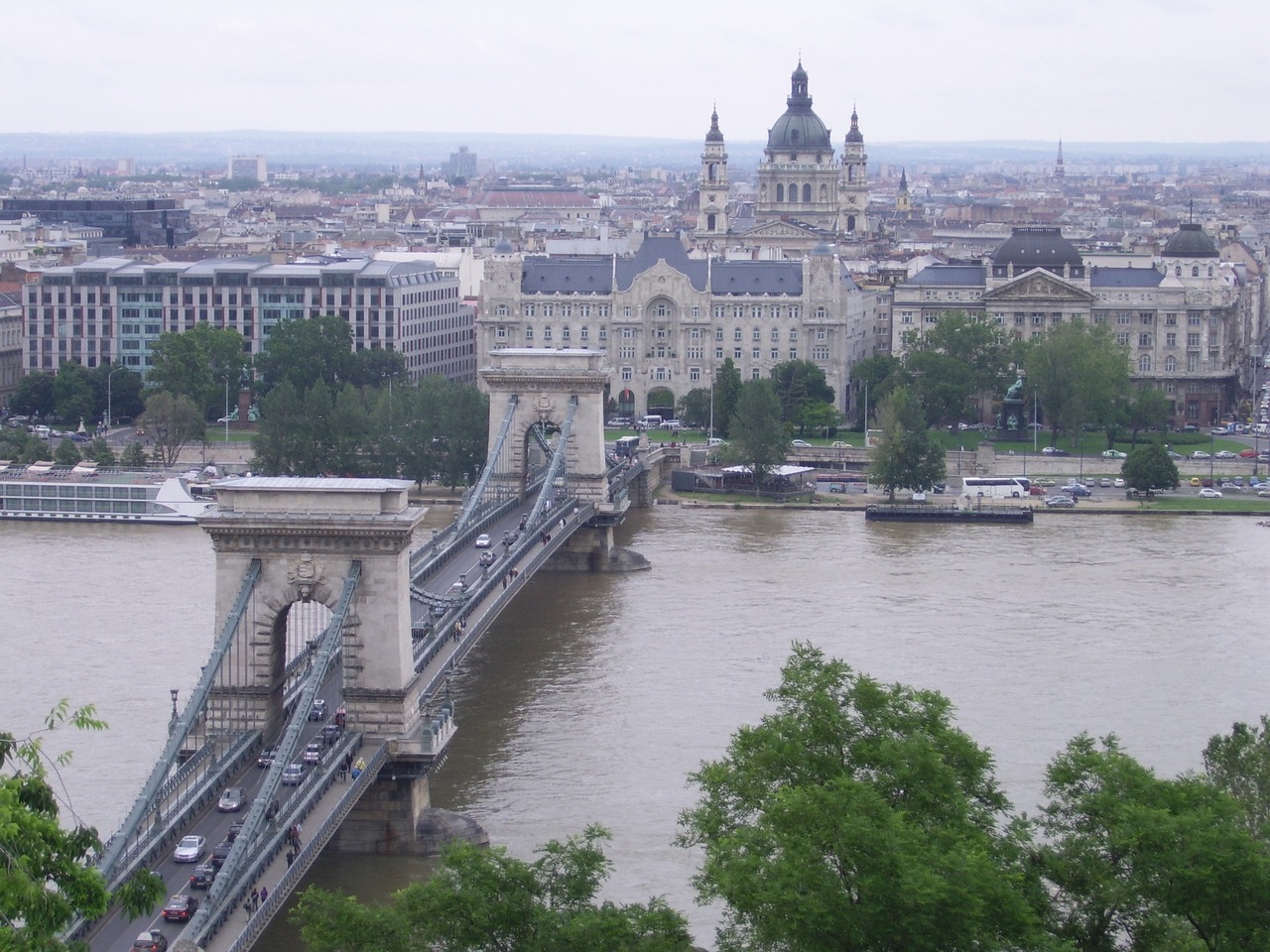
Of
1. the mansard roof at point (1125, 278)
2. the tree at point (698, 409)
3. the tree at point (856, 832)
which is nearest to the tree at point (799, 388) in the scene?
the tree at point (698, 409)

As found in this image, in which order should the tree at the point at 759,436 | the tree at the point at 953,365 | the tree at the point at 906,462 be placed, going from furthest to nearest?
the tree at the point at 953,365
the tree at the point at 759,436
the tree at the point at 906,462

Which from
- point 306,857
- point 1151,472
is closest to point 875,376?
point 1151,472

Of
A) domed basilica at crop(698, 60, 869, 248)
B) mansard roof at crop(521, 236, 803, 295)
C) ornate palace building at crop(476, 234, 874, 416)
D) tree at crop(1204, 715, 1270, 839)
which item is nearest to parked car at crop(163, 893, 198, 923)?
tree at crop(1204, 715, 1270, 839)

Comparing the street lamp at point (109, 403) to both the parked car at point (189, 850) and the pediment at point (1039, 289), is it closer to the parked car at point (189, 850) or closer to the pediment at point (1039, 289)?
the pediment at point (1039, 289)

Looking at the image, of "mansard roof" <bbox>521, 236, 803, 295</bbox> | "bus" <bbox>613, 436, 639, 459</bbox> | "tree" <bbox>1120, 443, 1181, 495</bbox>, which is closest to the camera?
"tree" <bbox>1120, 443, 1181, 495</bbox>

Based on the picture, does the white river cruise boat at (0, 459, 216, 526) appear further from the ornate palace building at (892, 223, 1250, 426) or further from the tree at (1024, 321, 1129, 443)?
the ornate palace building at (892, 223, 1250, 426)

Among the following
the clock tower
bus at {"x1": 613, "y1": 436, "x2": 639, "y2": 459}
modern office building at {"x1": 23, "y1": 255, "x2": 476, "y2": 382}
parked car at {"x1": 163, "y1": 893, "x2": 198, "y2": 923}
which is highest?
the clock tower
